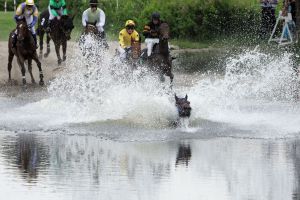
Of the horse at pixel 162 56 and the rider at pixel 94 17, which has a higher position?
the rider at pixel 94 17

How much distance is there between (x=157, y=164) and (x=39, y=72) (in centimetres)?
1314

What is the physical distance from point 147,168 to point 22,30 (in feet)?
41.1

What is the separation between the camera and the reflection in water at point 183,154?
14.9 meters

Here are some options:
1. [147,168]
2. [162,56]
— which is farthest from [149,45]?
[147,168]

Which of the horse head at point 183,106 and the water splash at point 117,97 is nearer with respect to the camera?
the horse head at point 183,106

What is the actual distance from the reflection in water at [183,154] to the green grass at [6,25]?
21.1 m

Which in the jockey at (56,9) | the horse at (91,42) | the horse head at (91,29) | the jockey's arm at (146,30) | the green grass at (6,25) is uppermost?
the jockey at (56,9)

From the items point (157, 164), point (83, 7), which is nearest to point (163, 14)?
point (83, 7)

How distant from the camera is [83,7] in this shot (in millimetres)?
44156

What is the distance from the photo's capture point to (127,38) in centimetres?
2648

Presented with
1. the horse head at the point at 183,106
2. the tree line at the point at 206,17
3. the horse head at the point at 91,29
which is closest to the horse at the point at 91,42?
the horse head at the point at 91,29

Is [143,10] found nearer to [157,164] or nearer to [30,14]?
[30,14]

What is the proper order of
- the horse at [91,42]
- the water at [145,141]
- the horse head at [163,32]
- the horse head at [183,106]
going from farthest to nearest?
the horse at [91,42] → the horse head at [163,32] → the horse head at [183,106] → the water at [145,141]

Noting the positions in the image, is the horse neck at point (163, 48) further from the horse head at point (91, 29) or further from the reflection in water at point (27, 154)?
the reflection in water at point (27, 154)
